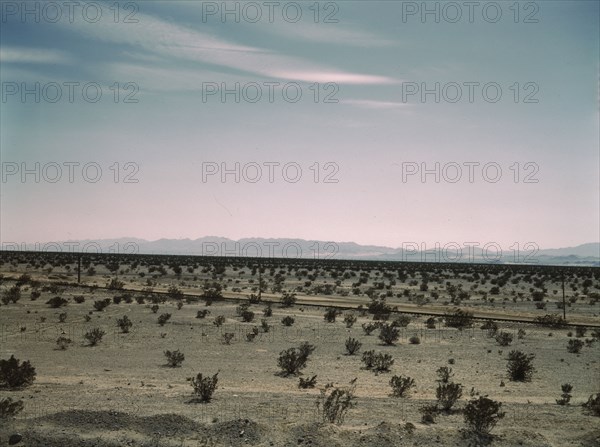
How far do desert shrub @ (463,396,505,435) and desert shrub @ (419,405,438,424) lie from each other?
2.43 ft

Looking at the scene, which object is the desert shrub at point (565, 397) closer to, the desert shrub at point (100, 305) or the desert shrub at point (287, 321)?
the desert shrub at point (287, 321)

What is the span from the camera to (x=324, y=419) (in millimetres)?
11219

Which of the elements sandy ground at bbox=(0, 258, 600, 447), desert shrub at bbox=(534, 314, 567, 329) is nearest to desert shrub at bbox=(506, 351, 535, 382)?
sandy ground at bbox=(0, 258, 600, 447)

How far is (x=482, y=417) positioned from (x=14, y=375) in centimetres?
1153

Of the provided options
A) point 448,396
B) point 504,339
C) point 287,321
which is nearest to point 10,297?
point 287,321

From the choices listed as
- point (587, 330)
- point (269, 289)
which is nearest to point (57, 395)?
point (587, 330)

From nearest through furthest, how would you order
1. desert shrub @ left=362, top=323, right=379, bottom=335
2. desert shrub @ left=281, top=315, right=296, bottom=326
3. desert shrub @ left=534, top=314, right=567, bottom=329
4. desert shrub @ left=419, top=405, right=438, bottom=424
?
desert shrub @ left=419, top=405, right=438, bottom=424, desert shrub @ left=362, top=323, right=379, bottom=335, desert shrub @ left=281, top=315, right=296, bottom=326, desert shrub @ left=534, top=314, right=567, bottom=329

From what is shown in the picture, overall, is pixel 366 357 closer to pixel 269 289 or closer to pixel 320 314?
pixel 320 314

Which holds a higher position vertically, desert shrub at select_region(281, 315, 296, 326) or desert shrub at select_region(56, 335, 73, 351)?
desert shrub at select_region(56, 335, 73, 351)

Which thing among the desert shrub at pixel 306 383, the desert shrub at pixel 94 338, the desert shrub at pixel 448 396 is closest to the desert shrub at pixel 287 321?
the desert shrub at pixel 94 338

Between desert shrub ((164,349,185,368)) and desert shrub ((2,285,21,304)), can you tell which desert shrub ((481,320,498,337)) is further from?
desert shrub ((2,285,21,304))

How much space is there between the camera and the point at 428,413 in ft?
38.9

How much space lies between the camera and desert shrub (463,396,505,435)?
10.9 m

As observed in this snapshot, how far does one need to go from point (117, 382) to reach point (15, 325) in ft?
42.3
